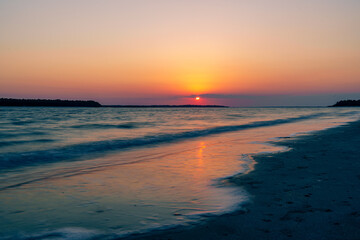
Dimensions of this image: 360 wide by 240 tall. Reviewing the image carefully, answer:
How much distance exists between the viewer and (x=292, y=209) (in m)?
3.94

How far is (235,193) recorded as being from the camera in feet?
16.2

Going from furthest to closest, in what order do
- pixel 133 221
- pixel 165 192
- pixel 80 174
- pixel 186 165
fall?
pixel 186 165 < pixel 80 174 < pixel 165 192 < pixel 133 221

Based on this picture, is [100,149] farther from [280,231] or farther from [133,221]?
[280,231]

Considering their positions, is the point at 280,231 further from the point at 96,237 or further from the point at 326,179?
the point at 326,179

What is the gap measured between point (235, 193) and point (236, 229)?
160 centimetres

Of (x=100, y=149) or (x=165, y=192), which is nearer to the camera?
(x=165, y=192)

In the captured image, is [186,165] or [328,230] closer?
[328,230]

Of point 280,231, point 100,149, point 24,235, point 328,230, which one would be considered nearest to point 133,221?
point 24,235

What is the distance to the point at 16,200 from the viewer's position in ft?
15.5

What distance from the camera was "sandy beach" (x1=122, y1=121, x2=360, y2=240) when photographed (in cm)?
322

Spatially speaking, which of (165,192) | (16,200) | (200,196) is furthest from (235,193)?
(16,200)

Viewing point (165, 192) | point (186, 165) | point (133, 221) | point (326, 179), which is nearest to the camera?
point (133, 221)

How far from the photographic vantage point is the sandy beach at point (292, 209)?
10.6ft

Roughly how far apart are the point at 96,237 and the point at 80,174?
395 cm
